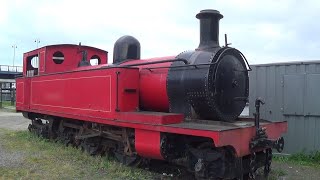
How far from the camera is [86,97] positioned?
28.4 ft

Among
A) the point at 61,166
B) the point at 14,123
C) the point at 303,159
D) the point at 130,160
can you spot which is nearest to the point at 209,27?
the point at 130,160

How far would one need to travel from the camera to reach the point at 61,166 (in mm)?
7723

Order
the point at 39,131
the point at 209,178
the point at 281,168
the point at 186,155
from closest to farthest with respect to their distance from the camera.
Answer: the point at 209,178 < the point at 186,155 < the point at 281,168 < the point at 39,131

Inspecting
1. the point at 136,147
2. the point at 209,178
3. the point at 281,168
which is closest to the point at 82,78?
the point at 136,147

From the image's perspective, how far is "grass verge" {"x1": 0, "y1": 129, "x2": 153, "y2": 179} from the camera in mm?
7004

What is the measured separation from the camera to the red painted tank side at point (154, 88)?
24.2 ft

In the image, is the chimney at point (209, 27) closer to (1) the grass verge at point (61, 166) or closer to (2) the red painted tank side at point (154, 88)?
(2) the red painted tank side at point (154, 88)

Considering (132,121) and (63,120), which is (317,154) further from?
(63,120)

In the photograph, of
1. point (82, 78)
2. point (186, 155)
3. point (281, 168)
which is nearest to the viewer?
point (186, 155)

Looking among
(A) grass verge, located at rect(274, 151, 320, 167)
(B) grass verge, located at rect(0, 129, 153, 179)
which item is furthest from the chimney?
(A) grass verge, located at rect(274, 151, 320, 167)

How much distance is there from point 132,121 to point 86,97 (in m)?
1.94

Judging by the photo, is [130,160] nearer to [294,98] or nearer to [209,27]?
[209,27]

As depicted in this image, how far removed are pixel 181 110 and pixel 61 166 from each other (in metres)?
2.76

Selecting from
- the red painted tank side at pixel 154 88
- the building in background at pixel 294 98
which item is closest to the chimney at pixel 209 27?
the red painted tank side at pixel 154 88
